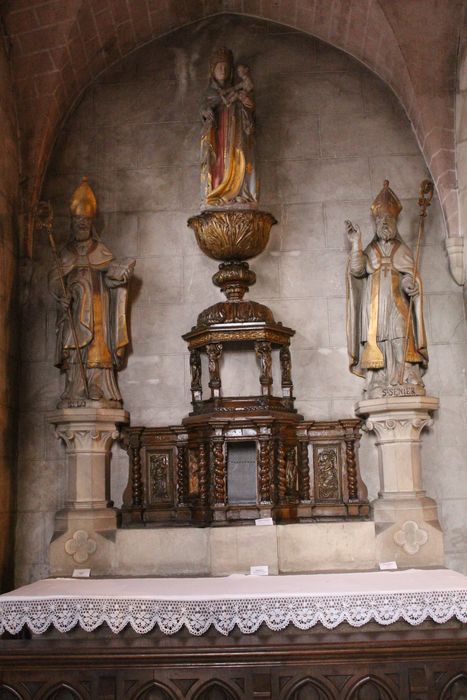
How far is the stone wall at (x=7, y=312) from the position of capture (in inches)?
267

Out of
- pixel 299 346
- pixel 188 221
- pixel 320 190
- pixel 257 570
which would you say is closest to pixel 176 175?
pixel 188 221

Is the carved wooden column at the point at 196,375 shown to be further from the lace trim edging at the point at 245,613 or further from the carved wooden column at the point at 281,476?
the lace trim edging at the point at 245,613

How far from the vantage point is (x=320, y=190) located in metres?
7.54

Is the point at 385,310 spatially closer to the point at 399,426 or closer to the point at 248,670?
the point at 399,426

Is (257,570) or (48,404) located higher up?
(48,404)

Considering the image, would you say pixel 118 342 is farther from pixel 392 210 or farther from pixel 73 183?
pixel 392 210

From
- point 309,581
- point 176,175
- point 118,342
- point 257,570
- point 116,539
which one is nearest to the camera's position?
point 309,581

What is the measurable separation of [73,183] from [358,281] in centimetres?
281

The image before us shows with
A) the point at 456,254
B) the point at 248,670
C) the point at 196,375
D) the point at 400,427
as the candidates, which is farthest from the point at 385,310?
the point at 248,670

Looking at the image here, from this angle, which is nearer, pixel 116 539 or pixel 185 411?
pixel 116 539

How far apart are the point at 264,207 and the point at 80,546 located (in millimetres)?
3392

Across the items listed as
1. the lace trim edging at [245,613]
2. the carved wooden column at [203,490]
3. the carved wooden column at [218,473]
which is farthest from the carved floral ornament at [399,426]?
the lace trim edging at [245,613]

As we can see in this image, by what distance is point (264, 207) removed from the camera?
755 centimetres

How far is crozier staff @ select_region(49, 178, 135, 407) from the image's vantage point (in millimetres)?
6871
